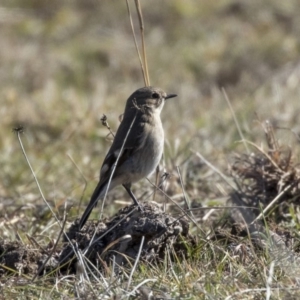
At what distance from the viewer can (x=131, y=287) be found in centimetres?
417

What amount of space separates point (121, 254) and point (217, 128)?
4.54 metres

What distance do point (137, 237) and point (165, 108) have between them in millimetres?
5670

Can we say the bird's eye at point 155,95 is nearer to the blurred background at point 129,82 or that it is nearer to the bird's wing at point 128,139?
the bird's wing at point 128,139

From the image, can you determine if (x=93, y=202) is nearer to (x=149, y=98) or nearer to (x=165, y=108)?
(x=149, y=98)

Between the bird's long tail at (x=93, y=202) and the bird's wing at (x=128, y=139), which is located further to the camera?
the bird's wing at (x=128, y=139)

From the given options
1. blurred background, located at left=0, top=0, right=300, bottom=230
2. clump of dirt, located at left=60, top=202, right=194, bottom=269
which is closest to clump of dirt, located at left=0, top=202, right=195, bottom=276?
clump of dirt, located at left=60, top=202, right=194, bottom=269

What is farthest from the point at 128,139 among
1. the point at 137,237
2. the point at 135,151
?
the point at 137,237

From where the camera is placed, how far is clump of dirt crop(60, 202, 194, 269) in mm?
4828

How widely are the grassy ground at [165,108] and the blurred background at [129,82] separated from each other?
0.02 metres

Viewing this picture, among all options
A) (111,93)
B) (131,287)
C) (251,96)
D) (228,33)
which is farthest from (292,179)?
(228,33)

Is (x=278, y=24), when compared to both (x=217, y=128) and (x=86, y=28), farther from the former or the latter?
(x=217, y=128)

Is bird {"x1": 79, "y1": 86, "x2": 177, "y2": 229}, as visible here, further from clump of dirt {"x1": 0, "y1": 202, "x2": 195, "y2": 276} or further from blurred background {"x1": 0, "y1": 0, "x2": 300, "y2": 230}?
clump of dirt {"x1": 0, "y1": 202, "x2": 195, "y2": 276}

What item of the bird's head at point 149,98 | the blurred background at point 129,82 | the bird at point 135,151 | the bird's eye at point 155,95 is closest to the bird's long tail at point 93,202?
the bird at point 135,151

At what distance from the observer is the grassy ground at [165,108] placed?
443 cm
